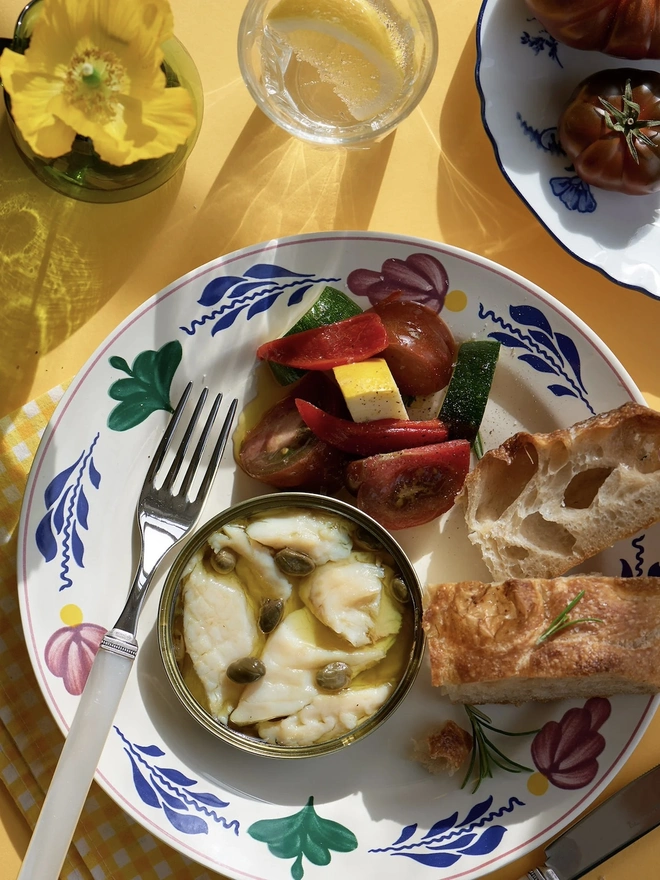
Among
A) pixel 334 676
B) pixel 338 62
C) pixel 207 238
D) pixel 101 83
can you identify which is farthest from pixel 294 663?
pixel 338 62

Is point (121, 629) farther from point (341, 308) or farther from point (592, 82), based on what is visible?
point (592, 82)

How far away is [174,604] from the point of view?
2055mm

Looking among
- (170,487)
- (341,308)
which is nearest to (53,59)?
(341,308)

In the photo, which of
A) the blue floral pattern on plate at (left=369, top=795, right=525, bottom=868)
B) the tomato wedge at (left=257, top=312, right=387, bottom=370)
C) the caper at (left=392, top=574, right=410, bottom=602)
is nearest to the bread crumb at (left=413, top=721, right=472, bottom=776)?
the blue floral pattern on plate at (left=369, top=795, right=525, bottom=868)

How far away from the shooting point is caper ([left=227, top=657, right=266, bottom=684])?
6.56 feet

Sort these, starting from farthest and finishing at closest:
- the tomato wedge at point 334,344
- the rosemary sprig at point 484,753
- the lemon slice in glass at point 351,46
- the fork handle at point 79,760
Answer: the rosemary sprig at point 484,753 → the tomato wedge at point 334,344 → the lemon slice in glass at point 351,46 → the fork handle at point 79,760

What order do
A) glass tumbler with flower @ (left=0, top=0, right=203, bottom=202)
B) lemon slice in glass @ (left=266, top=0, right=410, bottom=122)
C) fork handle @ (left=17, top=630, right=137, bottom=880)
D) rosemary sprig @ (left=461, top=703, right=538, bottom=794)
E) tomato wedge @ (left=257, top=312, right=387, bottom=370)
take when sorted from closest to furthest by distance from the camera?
1. glass tumbler with flower @ (left=0, top=0, right=203, bottom=202)
2. fork handle @ (left=17, top=630, right=137, bottom=880)
3. lemon slice in glass @ (left=266, top=0, right=410, bottom=122)
4. tomato wedge @ (left=257, top=312, right=387, bottom=370)
5. rosemary sprig @ (left=461, top=703, right=538, bottom=794)

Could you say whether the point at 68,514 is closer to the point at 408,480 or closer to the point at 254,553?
the point at 254,553

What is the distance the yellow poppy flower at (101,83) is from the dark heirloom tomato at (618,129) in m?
1.13

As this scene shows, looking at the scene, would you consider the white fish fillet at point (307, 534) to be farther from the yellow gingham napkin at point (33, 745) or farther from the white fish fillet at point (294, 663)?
the yellow gingham napkin at point (33, 745)

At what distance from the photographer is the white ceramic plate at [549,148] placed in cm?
224

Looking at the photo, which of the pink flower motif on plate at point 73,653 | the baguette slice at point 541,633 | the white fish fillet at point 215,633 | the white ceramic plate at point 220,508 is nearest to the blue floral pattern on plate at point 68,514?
the white ceramic plate at point 220,508

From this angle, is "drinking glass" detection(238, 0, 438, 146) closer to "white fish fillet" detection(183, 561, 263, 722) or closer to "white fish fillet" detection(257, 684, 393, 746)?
"white fish fillet" detection(183, 561, 263, 722)

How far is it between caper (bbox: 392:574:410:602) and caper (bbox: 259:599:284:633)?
29cm
